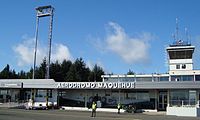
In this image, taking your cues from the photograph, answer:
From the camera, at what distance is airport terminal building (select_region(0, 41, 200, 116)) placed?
49.2m

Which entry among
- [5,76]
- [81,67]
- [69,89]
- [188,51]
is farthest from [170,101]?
[5,76]

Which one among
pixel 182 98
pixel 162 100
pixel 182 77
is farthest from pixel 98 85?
pixel 182 77

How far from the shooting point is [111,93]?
180 ft

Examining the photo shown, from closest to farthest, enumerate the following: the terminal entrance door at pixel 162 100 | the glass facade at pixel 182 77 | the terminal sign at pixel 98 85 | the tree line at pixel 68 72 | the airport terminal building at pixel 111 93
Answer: the airport terminal building at pixel 111 93 < the terminal sign at pixel 98 85 < the terminal entrance door at pixel 162 100 < the glass facade at pixel 182 77 < the tree line at pixel 68 72

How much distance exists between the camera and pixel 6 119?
28.2 meters

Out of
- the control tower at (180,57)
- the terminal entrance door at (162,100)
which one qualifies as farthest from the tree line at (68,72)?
the terminal entrance door at (162,100)

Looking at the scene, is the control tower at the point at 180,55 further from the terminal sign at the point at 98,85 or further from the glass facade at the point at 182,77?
the terminal sign at the point at 98,85

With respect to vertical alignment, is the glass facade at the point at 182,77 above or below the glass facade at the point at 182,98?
above

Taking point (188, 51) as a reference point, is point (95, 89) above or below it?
below

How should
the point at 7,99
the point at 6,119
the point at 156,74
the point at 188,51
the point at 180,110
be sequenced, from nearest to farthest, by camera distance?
the point at 6,119 < the point at 180,110 < the point at 7,99 < the point at 188,51 < the point at 156,74

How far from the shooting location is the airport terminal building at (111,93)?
161ft

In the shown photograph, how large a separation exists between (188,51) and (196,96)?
120 feet

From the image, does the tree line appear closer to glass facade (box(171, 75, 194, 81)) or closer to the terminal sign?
glass facade (box(171, 75, 194, 81))

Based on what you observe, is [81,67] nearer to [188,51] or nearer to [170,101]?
[188,51]
